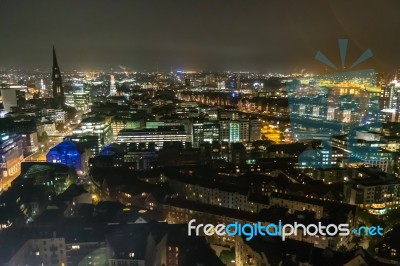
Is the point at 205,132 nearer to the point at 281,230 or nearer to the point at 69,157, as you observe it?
the point at 69,157

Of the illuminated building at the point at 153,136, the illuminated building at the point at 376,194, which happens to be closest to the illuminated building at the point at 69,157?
the illuminated building at the point at 153,136

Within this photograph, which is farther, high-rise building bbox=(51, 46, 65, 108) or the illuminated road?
high-rise building bbox=(51, 46, 65, 108)

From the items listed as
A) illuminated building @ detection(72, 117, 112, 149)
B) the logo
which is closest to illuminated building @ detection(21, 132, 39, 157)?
illuminated building @ detection(72, 117, 112, 149)

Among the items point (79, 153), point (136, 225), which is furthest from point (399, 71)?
point (136, 225)

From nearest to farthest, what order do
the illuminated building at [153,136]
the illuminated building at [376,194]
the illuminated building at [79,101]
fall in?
the illuminated building at [376,194] < the illuminated building at [153,136] < the illuminated building at [79,101]

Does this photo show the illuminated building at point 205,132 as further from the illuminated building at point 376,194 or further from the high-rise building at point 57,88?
the high-rise building at point 57,88

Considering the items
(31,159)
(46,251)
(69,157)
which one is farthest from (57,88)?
(46,251)

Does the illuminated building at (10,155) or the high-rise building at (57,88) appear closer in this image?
the illuminated building at (10,155)

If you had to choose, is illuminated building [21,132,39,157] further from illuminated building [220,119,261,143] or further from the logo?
the logo
